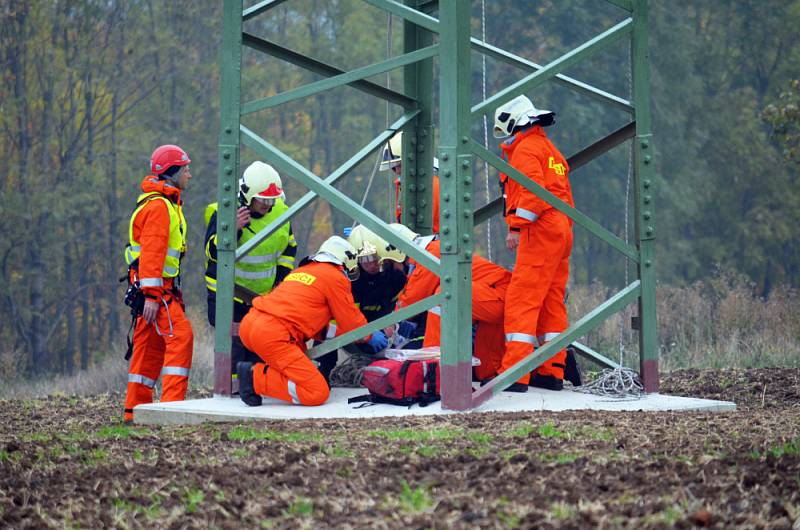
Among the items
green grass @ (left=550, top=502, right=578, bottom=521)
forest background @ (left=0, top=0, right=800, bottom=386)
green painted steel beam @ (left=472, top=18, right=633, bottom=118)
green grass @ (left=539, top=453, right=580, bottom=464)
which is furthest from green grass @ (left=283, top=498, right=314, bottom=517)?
forest background @ (left=0, top=0, right=800, bottom=386)

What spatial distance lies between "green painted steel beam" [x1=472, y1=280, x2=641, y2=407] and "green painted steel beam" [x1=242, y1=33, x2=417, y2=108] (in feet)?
8.09

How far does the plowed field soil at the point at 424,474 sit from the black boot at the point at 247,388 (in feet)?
2.75

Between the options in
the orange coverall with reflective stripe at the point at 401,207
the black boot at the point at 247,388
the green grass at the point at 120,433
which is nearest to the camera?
the green grass at the point at 120,433

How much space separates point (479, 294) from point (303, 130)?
32124 millimetres

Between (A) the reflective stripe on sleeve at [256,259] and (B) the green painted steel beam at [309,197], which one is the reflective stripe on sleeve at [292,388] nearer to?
(B) the green painted steel beam at [309,197]

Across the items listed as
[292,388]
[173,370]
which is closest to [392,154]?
[173,370]

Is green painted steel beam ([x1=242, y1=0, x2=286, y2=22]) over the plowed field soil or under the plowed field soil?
over

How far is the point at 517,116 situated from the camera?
9953mm

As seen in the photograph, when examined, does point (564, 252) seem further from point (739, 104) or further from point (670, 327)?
point (739, 104)

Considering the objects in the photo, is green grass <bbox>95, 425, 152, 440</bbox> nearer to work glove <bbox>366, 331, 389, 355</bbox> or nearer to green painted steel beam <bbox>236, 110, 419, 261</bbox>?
green painted steel beam <bbox>236, 110, 419, 261</bbox>

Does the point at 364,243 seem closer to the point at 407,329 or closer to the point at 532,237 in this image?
the point at 407,329

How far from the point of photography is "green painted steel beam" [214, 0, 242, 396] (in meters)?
9.91

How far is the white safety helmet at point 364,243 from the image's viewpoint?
1056 cm

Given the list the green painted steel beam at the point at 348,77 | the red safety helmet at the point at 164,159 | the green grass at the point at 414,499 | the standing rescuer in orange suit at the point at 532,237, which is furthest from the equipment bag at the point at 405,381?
the green grass at the point at 414,499
